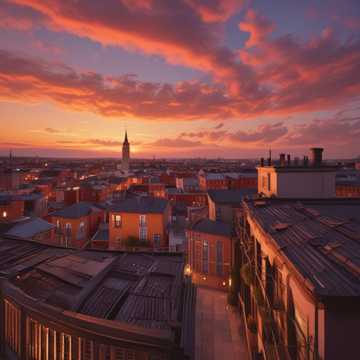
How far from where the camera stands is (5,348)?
930cm

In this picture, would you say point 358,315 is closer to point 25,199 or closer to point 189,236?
point 189,236

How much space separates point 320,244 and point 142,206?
2333 cm

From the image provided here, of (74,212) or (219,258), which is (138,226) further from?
(219,258)

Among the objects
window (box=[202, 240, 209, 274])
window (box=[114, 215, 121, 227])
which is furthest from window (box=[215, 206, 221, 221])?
window (box=[114, 215, 121, 227])

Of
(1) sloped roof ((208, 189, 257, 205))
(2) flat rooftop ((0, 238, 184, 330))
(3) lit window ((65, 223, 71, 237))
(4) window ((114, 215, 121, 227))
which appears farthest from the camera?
(3) lit window ((65, 223, 71, 237))

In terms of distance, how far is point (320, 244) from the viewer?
7020mm

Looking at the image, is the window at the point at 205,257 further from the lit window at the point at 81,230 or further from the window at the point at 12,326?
the lit window at the point at 81,230

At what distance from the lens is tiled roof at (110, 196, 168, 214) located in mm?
28328

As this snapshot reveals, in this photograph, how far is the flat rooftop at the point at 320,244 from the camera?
5.00m

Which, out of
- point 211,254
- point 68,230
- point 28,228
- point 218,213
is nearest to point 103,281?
point 211,254

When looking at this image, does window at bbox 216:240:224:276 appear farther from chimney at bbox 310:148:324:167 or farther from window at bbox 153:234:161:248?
chimney at bbox 310:148:324:167

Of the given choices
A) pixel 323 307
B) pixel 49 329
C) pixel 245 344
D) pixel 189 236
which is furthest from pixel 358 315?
pixel 189 236

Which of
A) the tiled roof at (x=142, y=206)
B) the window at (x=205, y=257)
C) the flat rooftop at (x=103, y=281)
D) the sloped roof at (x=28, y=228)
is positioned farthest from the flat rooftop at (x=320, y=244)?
the sloped roof at (x=28, y=228)

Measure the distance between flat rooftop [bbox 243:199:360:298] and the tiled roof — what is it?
17173 mm
